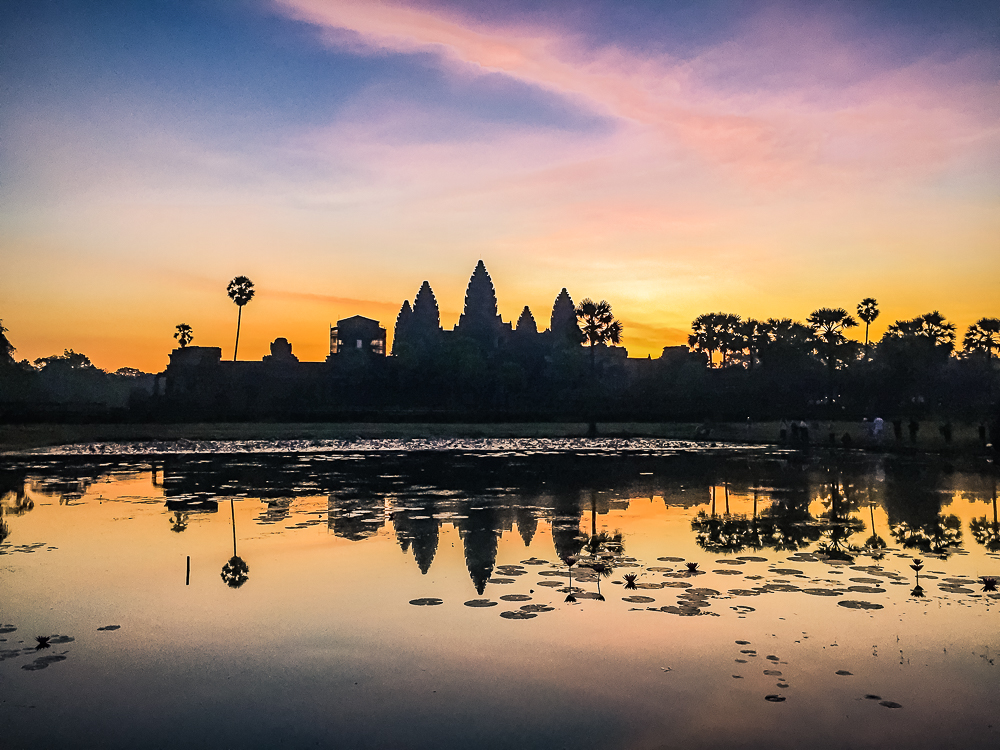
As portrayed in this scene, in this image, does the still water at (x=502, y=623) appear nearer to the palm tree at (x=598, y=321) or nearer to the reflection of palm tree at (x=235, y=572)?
the reflection of palm tree at (x=235, y=572)

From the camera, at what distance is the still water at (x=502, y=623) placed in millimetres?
6062

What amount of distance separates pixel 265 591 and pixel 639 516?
28.3 ft

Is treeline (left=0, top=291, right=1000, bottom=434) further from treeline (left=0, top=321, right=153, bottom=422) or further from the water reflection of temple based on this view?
the water reflection of temple

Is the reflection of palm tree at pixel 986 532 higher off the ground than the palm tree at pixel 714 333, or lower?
lower

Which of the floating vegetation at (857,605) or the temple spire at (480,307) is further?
the temple spire at (480,307)

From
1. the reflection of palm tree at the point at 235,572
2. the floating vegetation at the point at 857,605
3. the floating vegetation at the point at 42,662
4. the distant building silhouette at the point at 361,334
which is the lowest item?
the floating vegetation at the point at 42,662

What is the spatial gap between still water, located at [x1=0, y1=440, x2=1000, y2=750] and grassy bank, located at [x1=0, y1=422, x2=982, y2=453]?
3399 cm

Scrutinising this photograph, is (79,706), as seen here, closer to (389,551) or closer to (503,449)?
(389,551)

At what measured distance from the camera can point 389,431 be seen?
5850 cm

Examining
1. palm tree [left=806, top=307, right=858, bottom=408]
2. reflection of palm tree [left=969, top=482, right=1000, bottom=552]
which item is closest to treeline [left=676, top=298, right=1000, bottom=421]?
palm tree [left=806, top=307, right=858, bottom=408]

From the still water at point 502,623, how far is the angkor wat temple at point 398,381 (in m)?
47.6

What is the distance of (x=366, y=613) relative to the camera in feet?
30.0

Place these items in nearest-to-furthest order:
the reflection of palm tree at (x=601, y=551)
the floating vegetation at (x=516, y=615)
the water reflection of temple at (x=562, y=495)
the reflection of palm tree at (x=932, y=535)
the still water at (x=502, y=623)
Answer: the still water at (x=502, y=623) < the floating vegetation at (x=516, y=615) < the reflection of palm tree at (x=601, y=551) < the reflection of palm tree at (x=932, y=535) < the water reflection of temple at (x=562, y=495)

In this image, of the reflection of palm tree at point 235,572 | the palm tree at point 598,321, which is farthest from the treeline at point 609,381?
the reflection of palm tree at point 235,572
